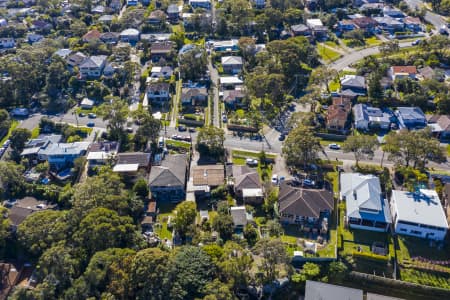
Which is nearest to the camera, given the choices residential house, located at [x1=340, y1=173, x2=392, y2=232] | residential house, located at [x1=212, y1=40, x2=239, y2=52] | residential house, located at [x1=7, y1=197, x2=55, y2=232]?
residential house, located at [x1=340, y1=173, x2=392, y2=232]

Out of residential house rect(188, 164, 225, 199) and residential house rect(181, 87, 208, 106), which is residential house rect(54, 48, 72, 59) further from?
residential house rect(188, 164, 225, 199)

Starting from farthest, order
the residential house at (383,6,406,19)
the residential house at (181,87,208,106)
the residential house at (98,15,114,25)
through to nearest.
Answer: the residential house at (383,6,406,19) < the residential house at (98,15,114,25) < the residential house at (181,87,208,106)

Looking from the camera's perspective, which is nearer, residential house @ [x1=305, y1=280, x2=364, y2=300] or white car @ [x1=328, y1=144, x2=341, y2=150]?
residential house @ [x1=305, y1=280, x2=364, y2=300]

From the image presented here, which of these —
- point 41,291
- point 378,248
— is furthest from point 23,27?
point 378,248

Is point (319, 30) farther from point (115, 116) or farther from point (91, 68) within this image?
point (115, 116)

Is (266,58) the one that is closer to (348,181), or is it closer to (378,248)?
(348,181)

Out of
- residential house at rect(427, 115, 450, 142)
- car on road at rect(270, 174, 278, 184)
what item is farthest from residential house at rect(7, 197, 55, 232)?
residential house at rect(427, 115, 450, 142)

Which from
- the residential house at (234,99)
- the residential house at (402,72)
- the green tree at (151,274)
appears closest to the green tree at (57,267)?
the green tree at (151,274)

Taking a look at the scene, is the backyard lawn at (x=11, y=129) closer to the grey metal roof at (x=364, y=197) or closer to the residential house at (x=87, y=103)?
the residential house at (x=87, y=103)
